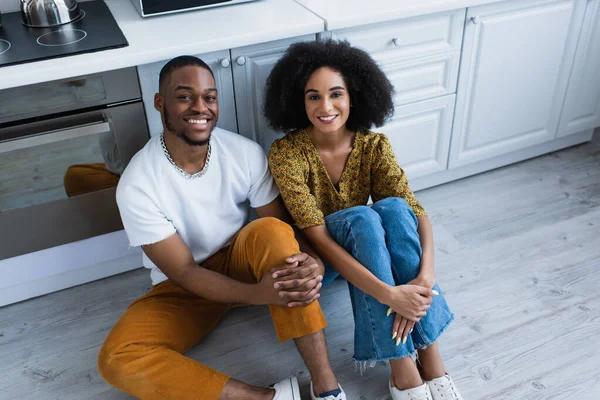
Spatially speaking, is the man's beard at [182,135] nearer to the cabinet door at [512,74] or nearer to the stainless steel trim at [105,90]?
the stainless steel trim at [105,90]

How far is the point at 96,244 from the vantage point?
73.4 inches

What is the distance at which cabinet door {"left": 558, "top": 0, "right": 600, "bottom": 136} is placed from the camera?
7.38ft

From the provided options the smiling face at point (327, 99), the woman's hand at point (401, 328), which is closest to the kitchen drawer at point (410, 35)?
the smiling face at point (327, 99)

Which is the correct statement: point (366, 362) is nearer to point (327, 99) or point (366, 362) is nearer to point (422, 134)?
point (327, 99)

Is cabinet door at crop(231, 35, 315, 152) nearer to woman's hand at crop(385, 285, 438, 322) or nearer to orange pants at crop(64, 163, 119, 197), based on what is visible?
orange pants at crop(64, 163, 119, 197)

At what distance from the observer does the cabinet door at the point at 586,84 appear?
2248mm

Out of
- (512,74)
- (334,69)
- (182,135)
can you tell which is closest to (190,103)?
(182,135)

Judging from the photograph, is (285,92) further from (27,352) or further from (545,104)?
(545,104)

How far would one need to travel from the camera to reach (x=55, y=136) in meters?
1.59

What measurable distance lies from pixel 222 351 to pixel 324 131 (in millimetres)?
712

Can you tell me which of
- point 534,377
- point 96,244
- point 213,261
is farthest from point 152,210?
point 534,377

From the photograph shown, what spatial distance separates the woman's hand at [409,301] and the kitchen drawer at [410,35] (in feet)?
2.63

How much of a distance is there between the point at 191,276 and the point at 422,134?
3.50ft

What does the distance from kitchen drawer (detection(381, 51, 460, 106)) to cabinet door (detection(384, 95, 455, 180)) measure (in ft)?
0.09
